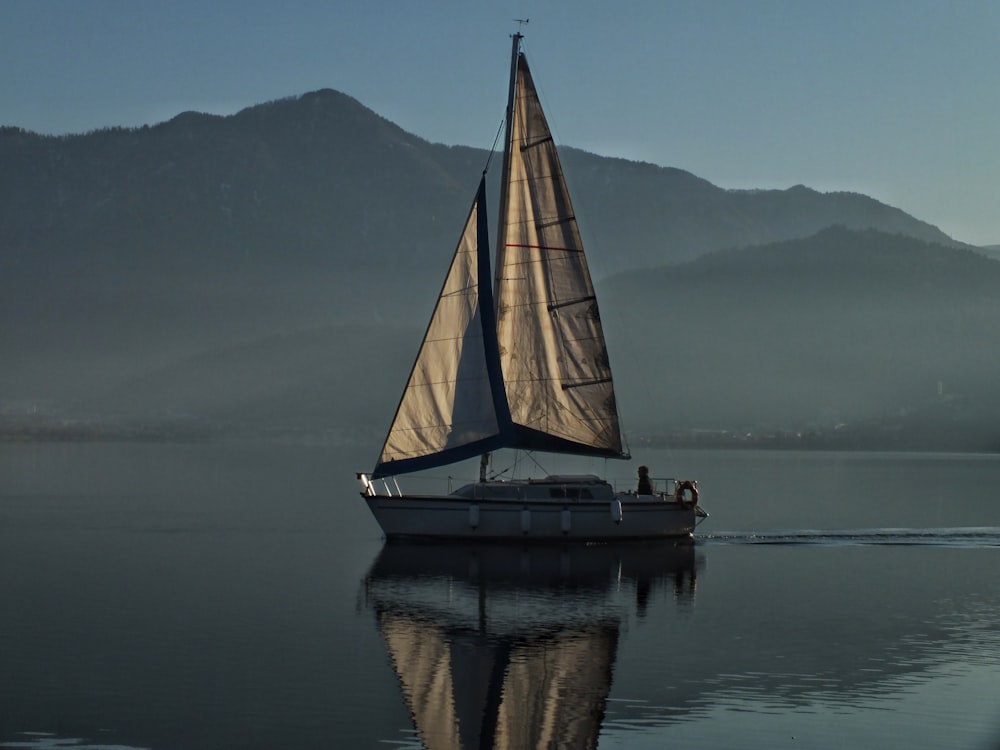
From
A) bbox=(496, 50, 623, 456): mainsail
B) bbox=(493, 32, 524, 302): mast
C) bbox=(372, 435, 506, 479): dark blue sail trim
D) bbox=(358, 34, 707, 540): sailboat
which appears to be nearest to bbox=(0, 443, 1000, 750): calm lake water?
bbox=(358, 34, 707, 540): sailboat

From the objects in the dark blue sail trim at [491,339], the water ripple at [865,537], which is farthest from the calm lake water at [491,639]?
the dark blue sail trim at [491,339]

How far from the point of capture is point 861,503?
109 metres

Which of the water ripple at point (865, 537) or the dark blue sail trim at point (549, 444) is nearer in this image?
the dark blue sail trim at point (549, 444)

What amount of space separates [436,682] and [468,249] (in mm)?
29073

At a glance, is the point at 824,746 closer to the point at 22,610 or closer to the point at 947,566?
the point at 22,610

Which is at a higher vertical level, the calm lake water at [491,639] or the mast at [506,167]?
the mast at [506,167]

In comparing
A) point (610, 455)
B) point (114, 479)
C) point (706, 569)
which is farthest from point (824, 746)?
point (114, 479)

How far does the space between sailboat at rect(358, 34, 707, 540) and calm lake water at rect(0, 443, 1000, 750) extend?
5.33ft

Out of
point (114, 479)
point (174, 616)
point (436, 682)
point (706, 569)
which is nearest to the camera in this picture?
point (436, 682)

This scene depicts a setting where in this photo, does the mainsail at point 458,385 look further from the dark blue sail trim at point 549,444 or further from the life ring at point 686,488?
the life ring at point 686,488

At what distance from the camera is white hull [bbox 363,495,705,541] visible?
191 feet

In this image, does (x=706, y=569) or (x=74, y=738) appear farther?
(x=706, y=569)

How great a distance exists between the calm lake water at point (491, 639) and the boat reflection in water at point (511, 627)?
0.12 metres

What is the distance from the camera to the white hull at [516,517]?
58312 mm
